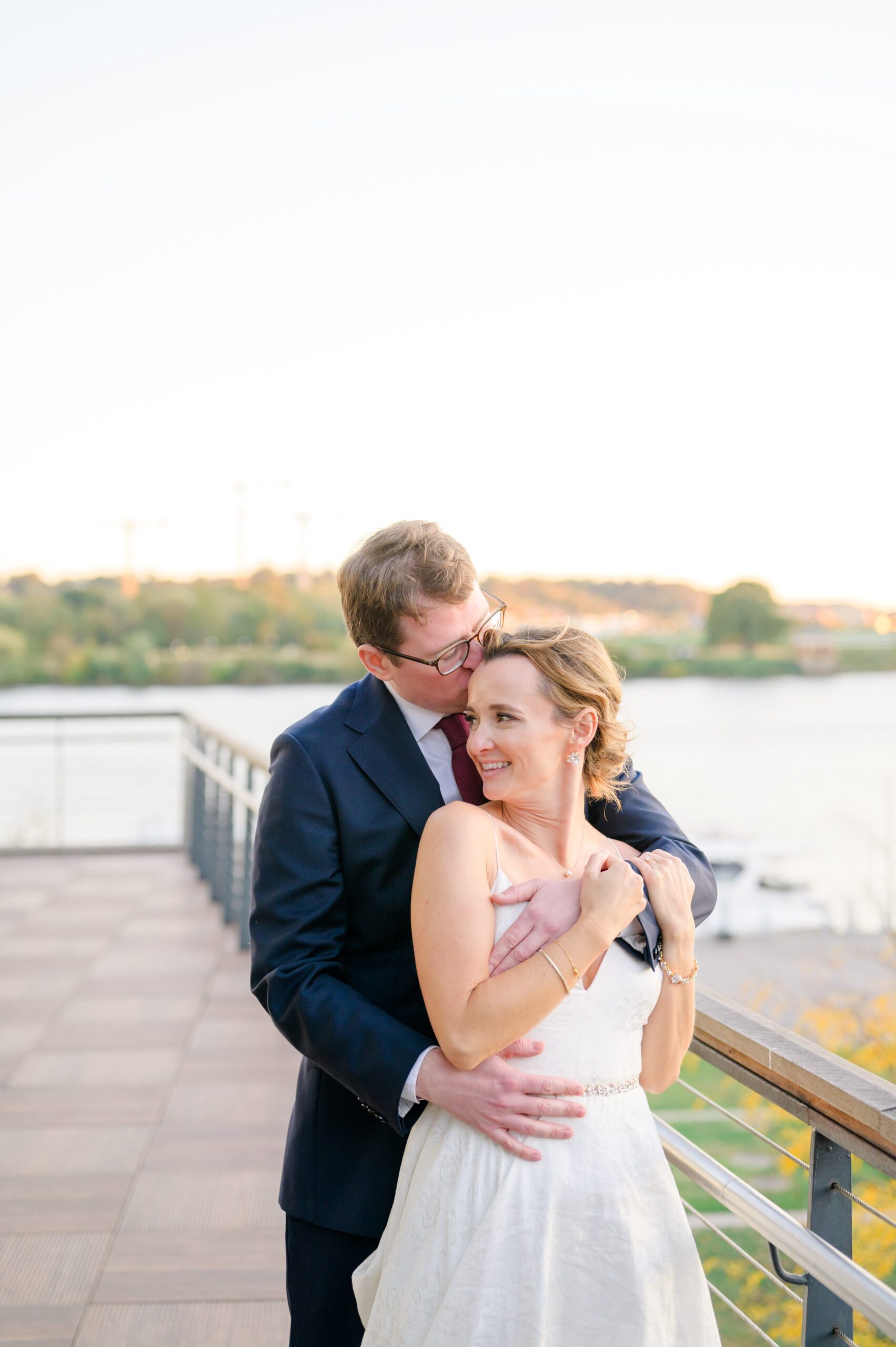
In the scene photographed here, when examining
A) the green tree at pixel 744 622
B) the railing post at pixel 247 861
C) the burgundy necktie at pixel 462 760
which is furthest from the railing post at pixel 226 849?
the green tree at pixel 744 622

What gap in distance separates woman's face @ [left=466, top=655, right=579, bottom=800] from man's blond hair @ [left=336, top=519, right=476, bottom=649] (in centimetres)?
14

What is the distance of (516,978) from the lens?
1.09 m

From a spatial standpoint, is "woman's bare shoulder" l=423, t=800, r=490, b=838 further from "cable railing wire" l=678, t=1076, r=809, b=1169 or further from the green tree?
the green tree

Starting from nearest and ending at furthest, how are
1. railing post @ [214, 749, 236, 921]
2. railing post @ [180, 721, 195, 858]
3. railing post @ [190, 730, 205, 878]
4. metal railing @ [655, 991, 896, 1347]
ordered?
1. metal railing @ [655, 991, 896, 1347]
2. railing post @ [214, 749, 236, 921]
3. railing post @ [190, 730, 205, 878]
4. railing post @ [180, 721, 195, 858]

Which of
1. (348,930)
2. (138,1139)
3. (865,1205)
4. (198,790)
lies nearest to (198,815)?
(198,790)

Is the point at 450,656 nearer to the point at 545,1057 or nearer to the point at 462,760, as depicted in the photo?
the point at 462,760

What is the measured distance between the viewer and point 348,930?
4.39 ft

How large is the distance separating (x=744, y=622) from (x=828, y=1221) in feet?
68.4

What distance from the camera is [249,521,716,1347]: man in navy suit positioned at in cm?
122

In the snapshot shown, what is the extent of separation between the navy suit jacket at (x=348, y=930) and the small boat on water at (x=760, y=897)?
30391 millimetres

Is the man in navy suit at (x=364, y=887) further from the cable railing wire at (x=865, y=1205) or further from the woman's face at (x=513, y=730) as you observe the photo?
the cable railing wire at (x=865, y=1205)

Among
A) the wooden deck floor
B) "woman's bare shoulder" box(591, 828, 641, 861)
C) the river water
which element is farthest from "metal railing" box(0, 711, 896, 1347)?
the river water

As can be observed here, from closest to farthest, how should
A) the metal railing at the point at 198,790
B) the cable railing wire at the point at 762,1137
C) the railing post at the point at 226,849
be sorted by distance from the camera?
1. the cable railing wire at the point at 762,1137
2. the metal railing at the point at 198,790
3. the railing post at the point at 226,849

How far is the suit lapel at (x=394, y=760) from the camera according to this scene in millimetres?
1316
